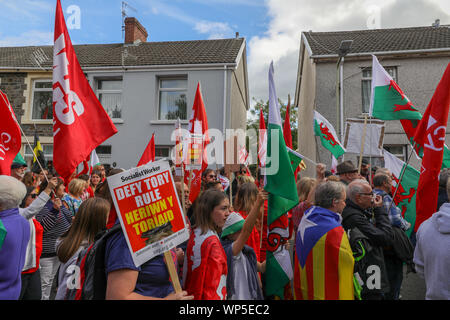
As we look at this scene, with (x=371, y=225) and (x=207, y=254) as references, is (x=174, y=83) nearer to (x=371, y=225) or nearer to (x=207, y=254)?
(x=371, y=225)

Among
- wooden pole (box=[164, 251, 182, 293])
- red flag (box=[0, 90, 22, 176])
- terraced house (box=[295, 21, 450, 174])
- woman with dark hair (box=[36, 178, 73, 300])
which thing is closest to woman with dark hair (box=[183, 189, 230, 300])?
wooden pole (box=[164, 251, 182, 293])

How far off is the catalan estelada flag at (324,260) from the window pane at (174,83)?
13.1 meters

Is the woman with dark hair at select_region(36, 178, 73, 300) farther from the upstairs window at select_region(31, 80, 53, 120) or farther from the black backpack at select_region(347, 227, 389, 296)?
the upstairs window at select_region(31, 80, 53, 120)

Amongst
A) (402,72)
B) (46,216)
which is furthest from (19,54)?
Result: (402,72)

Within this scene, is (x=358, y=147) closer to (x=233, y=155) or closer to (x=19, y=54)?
(x=233, y=155)

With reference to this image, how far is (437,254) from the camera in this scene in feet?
8.07

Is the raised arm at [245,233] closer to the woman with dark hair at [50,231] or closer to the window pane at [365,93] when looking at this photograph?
the woman with dark hair at [50,231]

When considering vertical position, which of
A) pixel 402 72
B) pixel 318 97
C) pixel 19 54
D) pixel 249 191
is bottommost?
pixel 249 191

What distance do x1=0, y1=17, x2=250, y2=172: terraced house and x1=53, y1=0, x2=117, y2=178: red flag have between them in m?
10.5

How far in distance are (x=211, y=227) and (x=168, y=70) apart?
43.5 ft

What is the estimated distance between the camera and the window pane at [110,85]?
1548cm

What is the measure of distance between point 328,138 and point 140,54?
12305 mm

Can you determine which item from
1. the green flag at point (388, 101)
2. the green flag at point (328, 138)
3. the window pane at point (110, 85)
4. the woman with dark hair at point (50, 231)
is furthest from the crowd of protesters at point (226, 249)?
the window pane at point (110, 85)

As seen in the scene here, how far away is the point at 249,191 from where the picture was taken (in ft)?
11.8
